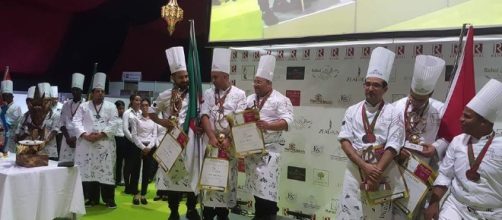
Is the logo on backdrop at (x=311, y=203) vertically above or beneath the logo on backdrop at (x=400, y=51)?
beneath

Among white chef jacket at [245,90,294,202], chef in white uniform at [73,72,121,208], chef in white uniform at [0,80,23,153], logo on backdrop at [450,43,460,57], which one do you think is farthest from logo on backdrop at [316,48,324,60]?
chef in white uniform at [0,80,23,153]

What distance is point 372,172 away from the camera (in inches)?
121

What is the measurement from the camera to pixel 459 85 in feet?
10.4

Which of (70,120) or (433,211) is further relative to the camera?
(70,120)

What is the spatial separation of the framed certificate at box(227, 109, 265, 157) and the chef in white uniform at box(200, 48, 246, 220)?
0.39 ft

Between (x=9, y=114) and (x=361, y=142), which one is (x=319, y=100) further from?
(x=9, y=114)

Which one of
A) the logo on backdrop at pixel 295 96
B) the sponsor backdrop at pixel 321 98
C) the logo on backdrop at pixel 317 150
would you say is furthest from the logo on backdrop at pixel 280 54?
the logo on backdrop at pixel 317 150

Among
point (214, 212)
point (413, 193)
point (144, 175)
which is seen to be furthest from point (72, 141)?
point (413, 193)

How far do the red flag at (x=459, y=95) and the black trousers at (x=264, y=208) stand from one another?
5.26ft

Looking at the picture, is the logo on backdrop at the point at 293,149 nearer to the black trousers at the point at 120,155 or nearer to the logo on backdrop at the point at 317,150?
the logo on backdrop at the point at 317,150

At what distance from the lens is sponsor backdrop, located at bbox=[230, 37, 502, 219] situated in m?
4.08

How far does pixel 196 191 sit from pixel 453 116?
214 cm

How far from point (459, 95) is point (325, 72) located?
1.60 m

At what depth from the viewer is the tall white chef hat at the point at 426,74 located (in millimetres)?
3107
